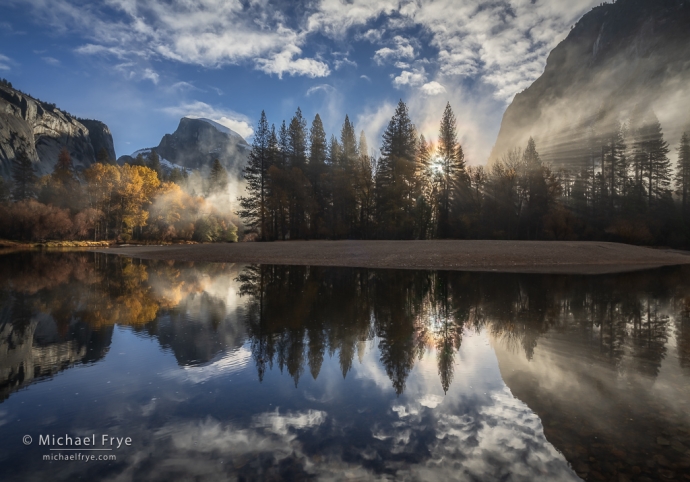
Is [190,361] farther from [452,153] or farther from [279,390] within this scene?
[452,153]

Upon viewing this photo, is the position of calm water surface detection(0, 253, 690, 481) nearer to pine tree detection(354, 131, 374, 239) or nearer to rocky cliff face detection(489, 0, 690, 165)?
pine tree detection(354, 131, 374, 239)

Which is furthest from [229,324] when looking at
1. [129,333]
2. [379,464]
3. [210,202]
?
[210,202]

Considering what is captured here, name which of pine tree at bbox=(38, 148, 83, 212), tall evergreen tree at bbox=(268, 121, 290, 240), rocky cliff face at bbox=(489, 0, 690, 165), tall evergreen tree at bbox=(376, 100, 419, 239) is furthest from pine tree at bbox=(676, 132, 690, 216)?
pine tree at bbox=(38, 148, 83, 212)

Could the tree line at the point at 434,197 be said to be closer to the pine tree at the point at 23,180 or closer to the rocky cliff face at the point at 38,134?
the pine tree at the point at 23,180

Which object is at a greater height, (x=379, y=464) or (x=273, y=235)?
(x=273, y=235)

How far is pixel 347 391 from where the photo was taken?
15.9ft

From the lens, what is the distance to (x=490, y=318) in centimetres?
906

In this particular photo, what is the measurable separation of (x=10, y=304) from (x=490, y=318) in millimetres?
14145

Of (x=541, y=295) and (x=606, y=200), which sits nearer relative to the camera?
(x=541, y=295)

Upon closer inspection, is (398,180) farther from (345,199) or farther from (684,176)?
(684,176)

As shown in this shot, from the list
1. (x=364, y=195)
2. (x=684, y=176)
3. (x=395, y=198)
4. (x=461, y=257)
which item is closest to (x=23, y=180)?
(x=364, y=195)

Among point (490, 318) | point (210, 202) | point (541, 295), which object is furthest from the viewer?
point (210, 202)

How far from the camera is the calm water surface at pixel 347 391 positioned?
3.25 m

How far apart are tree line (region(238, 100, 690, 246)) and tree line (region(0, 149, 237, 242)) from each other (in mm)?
21803
